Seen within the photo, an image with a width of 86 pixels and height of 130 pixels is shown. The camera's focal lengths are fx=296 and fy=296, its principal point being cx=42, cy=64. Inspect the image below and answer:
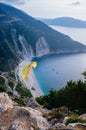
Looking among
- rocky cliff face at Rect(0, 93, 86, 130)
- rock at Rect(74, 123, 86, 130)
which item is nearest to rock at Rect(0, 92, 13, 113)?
rocky cliff face at Rect(0, 93, 86, 130)

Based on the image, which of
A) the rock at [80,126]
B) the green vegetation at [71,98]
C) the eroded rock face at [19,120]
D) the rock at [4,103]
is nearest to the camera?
the eroded rock face at [19,120]

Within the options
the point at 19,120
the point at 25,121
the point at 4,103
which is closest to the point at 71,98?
the point at 4,103

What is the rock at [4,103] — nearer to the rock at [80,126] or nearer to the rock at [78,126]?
the rock at [78,126]

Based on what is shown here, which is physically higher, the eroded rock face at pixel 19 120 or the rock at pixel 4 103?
the rock at pixel 4 103

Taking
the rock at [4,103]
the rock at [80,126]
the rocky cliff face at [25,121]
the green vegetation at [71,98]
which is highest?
the rock at [4,103]

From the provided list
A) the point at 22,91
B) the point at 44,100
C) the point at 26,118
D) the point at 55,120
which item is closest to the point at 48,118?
the point at 55,120

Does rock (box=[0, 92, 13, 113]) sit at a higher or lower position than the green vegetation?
higher

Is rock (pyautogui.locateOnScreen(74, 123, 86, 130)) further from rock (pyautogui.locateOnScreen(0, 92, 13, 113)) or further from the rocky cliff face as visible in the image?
rock (pyautogui.locateOnScreen(0, 92, 13, 113))

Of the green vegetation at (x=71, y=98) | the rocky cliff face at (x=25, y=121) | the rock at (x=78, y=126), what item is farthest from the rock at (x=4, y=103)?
the green vegetation at (x=71, y=98)

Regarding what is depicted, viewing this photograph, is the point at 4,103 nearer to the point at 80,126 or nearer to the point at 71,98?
the point at 80,126

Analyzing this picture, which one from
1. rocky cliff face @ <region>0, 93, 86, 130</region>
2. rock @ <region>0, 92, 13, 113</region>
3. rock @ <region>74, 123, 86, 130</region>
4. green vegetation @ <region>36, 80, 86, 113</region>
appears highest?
rock @ <region>0, 92, 13, 113</region>

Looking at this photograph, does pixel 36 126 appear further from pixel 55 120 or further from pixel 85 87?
pixel 85 87

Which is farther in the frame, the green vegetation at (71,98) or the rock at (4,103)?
the green vegetation at (71,98)
